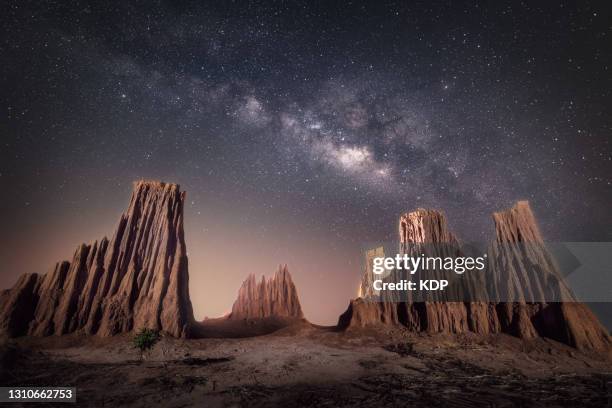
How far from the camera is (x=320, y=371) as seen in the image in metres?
20.5

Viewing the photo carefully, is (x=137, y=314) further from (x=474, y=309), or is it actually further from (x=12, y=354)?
(x=474, y=309)

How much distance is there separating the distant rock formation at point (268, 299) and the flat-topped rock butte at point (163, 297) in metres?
25.2

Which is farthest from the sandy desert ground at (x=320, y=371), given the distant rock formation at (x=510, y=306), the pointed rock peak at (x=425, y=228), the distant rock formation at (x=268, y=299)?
the distant rock formation at (x=268, y=299)

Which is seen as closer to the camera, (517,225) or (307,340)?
(517,225)

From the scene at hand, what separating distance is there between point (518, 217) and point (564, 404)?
2715cm

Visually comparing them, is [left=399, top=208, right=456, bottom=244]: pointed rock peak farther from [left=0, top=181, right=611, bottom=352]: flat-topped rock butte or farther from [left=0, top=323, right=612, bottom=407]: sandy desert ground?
[left=0, top=323, right=612, bottom=407]: sandy desert ground

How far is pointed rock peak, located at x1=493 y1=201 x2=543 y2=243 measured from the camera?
32.6 meters

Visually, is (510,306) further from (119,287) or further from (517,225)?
(119,287)

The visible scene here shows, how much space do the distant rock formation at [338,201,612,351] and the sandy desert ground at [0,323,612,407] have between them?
2078 mm

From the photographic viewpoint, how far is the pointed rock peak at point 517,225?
1283 inches

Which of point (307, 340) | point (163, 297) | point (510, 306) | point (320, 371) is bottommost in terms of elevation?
point (307, 340)

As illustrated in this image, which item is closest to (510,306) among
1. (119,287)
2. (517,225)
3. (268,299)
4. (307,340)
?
(517,225)

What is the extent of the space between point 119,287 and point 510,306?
49543 millimetres

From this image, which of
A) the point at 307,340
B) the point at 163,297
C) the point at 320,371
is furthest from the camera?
the point at 163,297
